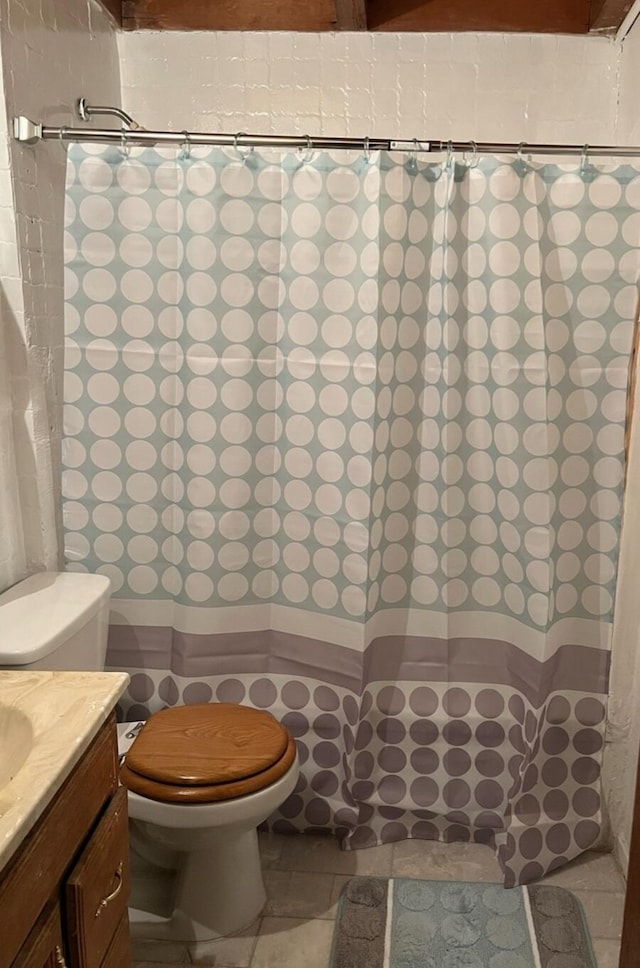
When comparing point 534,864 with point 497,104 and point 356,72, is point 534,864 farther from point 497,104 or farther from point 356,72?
point 356,72

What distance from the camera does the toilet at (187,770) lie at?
1614 mm

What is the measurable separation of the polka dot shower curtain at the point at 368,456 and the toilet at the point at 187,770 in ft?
0.71

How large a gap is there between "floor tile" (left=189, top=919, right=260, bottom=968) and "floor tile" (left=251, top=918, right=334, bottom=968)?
0.06ft

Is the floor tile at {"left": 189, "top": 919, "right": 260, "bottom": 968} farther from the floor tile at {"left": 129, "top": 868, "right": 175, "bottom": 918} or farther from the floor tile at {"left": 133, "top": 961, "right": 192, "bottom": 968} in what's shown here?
the floor tile at {"left": 129, "top": 868, "right": 175, "bottom": 918}

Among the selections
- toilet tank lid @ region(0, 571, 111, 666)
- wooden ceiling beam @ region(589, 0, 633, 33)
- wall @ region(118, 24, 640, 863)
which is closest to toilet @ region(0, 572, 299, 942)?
toilet tank lid @ region(0, 571, 111, 666)

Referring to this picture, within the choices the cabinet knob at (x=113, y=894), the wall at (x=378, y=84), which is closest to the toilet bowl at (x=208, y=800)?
the cabinet knob at (x=113, y=894)

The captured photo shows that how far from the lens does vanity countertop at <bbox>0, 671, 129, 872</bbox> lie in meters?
0.91

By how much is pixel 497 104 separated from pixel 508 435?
3.27 ft

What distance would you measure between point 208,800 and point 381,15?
2041mm

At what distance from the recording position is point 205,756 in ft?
5.56

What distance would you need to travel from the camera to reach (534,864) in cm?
198

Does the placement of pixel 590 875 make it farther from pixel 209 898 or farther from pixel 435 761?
pixel 209 898

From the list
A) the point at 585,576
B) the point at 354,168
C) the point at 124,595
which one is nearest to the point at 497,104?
the point at 354,168

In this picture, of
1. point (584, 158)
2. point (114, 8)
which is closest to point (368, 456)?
point (584, 158)
